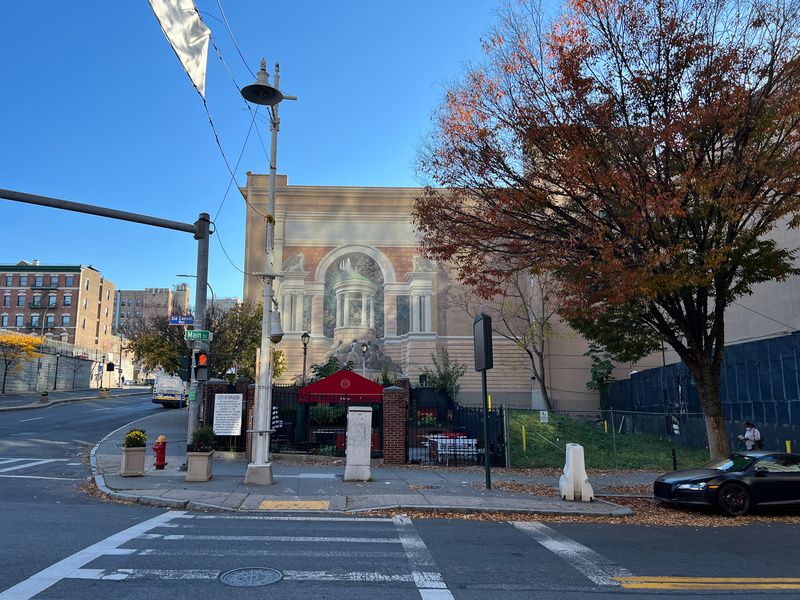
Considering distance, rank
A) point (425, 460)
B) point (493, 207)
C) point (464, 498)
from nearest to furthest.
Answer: point (464, 498), point (493, 207), point (425, 460)

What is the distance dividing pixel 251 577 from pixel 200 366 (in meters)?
9.16

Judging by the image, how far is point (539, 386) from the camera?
3903 centimetres

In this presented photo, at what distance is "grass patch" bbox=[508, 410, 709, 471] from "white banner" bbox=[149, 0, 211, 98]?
13435 mm

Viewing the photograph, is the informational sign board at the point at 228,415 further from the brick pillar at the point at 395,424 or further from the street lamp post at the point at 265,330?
the brick pillar at the point at 395,424

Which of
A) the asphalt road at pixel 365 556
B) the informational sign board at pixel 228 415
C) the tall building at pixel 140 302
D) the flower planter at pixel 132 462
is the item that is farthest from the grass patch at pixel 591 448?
the tall building at pixel 140 302

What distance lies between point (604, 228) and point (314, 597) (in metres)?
9.50

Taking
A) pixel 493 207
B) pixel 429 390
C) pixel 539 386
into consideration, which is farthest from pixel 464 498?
pixel 539 386

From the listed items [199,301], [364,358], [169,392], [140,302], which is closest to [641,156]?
[199,301]

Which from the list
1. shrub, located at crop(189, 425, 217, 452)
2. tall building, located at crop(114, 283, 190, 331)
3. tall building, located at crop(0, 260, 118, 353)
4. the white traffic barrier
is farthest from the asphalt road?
tall building, located at crop(114, 283, 190, 331)

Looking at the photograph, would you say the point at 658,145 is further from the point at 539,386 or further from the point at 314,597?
the point at 539,386

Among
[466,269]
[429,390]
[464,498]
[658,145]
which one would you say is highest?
[658,145]

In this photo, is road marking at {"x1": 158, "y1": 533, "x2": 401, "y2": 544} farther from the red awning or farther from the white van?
the white van

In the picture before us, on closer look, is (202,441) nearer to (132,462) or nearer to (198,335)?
(132,462)

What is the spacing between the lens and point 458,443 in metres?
18.0
